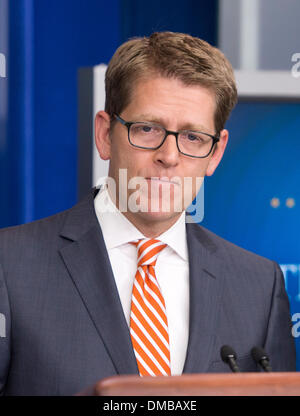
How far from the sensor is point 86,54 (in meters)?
2.84

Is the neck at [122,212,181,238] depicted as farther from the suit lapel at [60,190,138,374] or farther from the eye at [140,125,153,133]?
the eye at [140,125,153,133]

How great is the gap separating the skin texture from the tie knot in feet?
0.13

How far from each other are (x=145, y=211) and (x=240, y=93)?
0.71m

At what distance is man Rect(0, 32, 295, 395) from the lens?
1.49 meters

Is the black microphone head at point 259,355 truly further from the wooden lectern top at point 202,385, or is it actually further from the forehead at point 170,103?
the forehead at point 170,103

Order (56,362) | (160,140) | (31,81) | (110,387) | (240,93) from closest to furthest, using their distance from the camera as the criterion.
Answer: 1. (110,387)
2. (56,362)
3. (160,140)
4. (240,93)
5. (31,81)

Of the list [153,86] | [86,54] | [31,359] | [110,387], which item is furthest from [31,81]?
[110,387]

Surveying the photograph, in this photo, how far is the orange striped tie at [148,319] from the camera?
1.51m

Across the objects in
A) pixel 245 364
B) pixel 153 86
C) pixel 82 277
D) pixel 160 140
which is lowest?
pixel 245 364

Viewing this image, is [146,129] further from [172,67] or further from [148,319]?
[148,319]

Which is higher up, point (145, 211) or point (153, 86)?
point (153, 86)

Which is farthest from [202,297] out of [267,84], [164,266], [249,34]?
[249,34]
